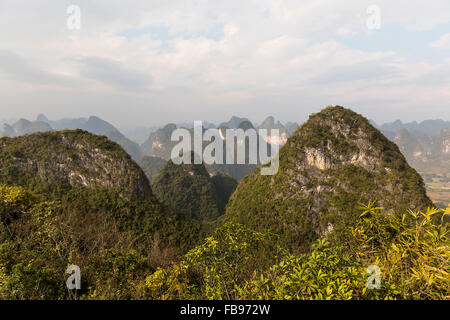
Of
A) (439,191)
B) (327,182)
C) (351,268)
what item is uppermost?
(351,268)

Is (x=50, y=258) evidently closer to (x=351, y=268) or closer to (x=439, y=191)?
(x=351, y=268)

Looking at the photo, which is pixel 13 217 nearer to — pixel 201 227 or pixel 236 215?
pixel 201 227

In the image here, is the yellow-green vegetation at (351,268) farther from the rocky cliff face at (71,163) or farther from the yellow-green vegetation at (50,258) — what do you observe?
the rocky cliff face at (71,163)

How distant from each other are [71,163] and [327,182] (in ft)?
179

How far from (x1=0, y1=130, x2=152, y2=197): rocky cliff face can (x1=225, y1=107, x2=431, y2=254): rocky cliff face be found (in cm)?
2595

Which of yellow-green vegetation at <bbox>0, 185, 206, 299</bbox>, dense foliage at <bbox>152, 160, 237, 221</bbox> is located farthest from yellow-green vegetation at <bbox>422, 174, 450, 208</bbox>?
yellow-green vegetation at <bbox>0, 185, 206, 299</bbox>

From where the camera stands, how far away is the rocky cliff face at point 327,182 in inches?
1447

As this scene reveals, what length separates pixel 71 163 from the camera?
39.6 meters

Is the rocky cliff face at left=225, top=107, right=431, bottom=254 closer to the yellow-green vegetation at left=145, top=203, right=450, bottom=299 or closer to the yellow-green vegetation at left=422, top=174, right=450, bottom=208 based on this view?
the yellow-green vegetation at left=145, top=203, right=450, bottom=299

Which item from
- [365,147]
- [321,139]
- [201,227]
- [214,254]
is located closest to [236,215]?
[201,227]

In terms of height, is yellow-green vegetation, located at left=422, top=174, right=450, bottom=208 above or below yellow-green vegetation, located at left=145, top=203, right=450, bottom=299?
below

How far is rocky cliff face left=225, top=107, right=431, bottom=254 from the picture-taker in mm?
36750

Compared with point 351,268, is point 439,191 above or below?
below

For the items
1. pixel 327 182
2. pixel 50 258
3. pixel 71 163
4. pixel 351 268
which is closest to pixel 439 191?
pixel 327 182
